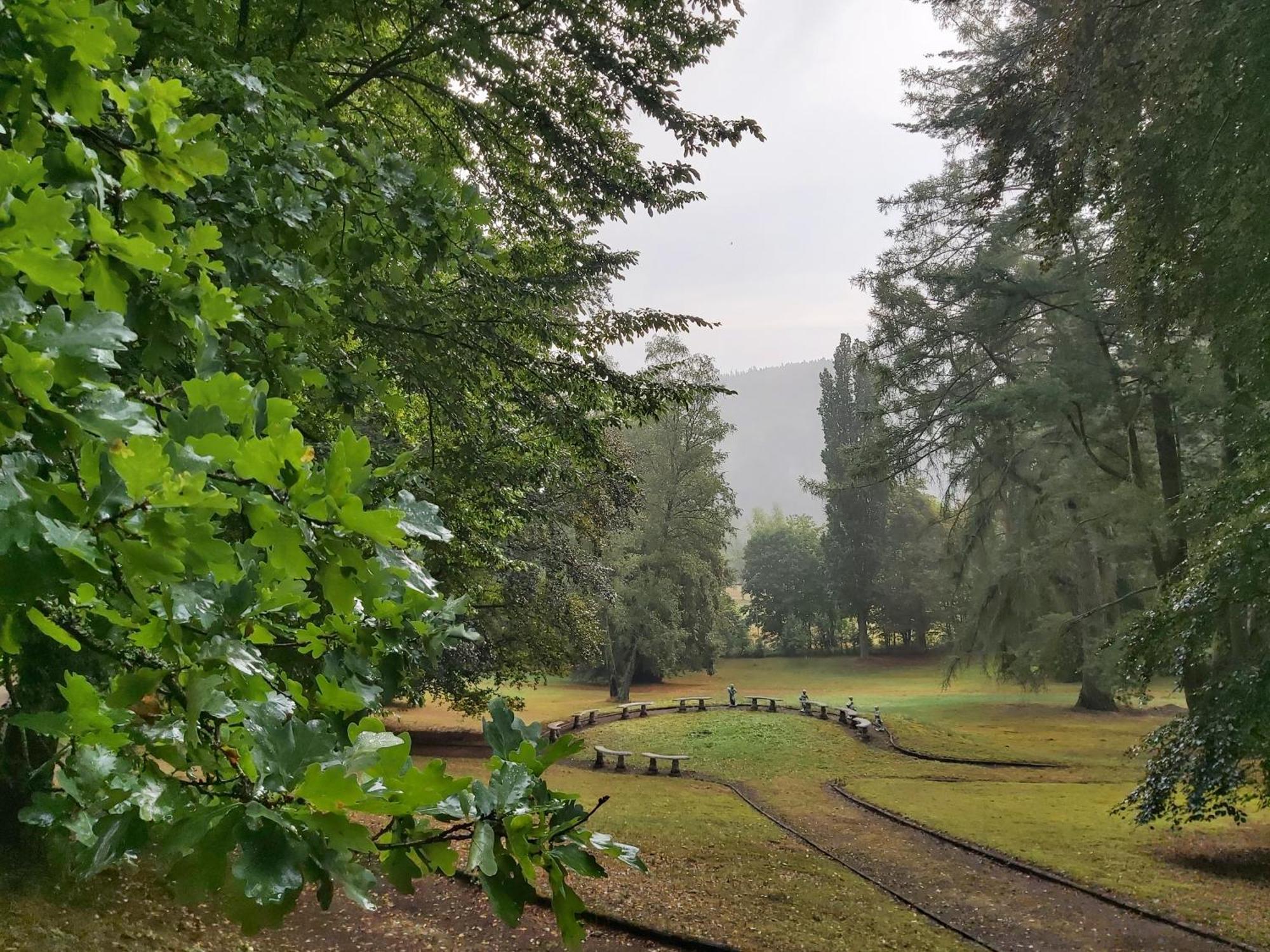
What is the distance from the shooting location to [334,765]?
2.73ft

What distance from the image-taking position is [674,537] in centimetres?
2727

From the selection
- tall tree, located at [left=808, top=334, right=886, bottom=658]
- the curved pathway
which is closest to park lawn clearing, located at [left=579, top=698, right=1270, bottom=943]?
the curved pathway

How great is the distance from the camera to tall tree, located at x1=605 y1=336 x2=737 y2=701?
85.8ft

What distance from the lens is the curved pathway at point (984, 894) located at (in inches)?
286

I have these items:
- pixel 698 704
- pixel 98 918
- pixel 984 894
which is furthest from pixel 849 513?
pixel 98 918

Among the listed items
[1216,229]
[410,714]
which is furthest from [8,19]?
[410,714]

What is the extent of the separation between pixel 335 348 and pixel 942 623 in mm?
40212

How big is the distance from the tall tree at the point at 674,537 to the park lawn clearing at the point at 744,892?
1416cm

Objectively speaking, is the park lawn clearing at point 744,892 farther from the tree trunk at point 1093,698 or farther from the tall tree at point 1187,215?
the tree trunk at point 1093,698

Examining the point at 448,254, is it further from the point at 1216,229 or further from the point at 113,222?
the point at 1216,229

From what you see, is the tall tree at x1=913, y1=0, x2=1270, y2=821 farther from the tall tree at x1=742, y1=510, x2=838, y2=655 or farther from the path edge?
the tall tree at x1=742, y1=510, x2=838, y2=655

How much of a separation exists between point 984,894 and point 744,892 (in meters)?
3.04

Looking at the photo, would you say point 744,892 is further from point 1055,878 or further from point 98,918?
point 98,918

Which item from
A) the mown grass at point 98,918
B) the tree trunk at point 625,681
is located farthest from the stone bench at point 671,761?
the mown grass at point 98,918
